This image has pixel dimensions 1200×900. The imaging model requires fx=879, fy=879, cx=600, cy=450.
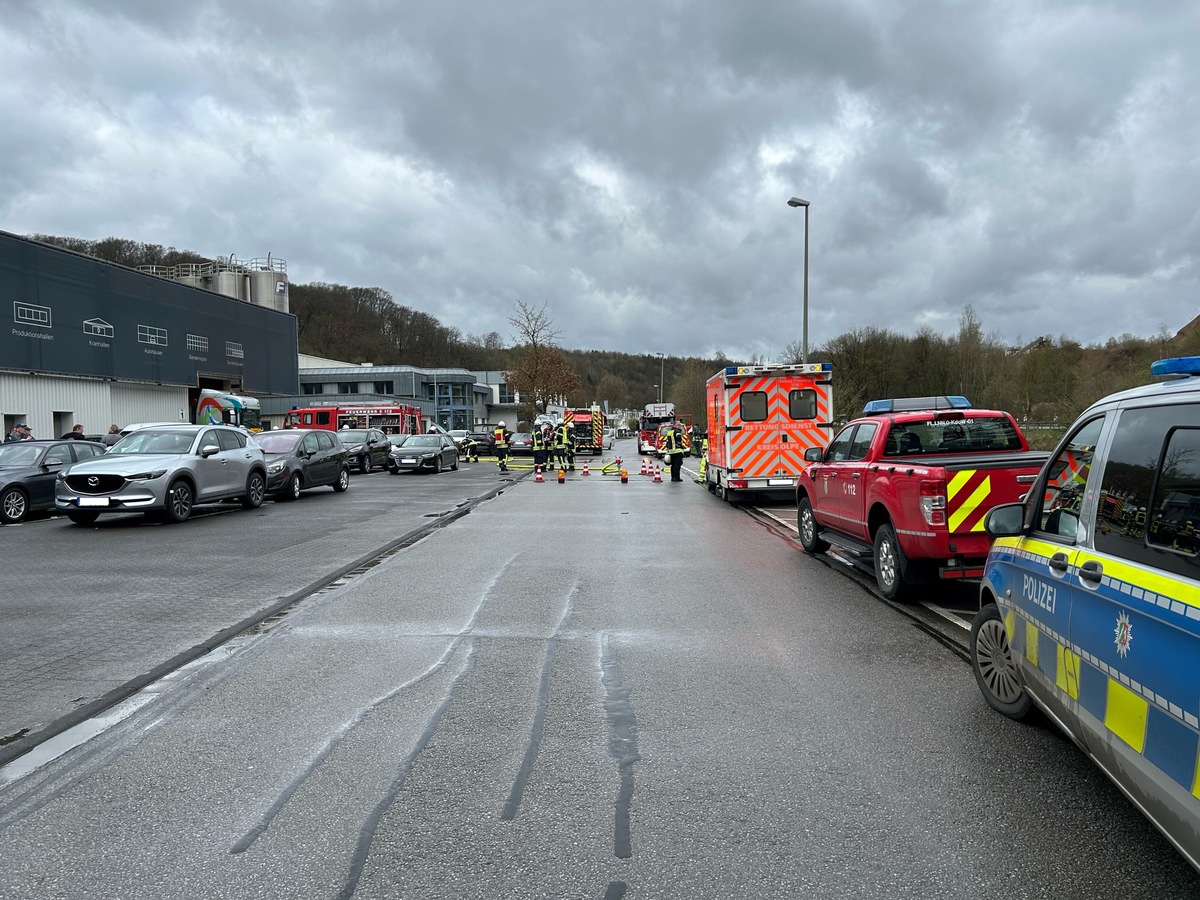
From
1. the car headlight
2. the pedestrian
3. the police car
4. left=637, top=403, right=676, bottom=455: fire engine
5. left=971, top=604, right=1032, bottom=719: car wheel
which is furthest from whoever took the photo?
left=637, top=403, right=676, bottom=455: fire engine

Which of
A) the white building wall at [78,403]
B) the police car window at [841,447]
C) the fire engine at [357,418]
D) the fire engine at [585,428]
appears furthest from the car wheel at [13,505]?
the fire engine at [585,428]

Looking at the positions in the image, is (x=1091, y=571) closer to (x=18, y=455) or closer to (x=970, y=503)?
(x=970, y=503)

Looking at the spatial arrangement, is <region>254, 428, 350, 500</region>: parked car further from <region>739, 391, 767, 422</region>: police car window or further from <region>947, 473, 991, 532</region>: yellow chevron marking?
<region>947, 473, 991, 532</region>: yellow chevron marking

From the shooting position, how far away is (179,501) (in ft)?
47.6

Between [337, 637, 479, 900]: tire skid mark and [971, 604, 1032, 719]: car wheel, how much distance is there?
9.71ft

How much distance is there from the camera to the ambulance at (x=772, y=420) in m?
17.5

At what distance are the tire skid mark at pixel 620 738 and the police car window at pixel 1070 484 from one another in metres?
2.17

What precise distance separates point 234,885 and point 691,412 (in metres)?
81.5

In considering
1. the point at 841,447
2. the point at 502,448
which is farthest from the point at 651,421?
the point at 841,447

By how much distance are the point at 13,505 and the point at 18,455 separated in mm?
1246

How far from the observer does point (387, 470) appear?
32812mm

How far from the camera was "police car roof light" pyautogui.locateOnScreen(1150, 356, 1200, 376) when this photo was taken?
3139mm

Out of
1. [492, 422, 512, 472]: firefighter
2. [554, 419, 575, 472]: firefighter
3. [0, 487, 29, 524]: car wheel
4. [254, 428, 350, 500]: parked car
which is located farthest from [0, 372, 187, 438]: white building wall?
[0, 487, 29, 524]: car wheel

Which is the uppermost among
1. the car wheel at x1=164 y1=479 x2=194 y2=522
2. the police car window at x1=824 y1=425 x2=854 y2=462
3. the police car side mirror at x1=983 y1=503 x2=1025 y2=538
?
the police car window at x1=824 y1=425 x2=854 y2=462
